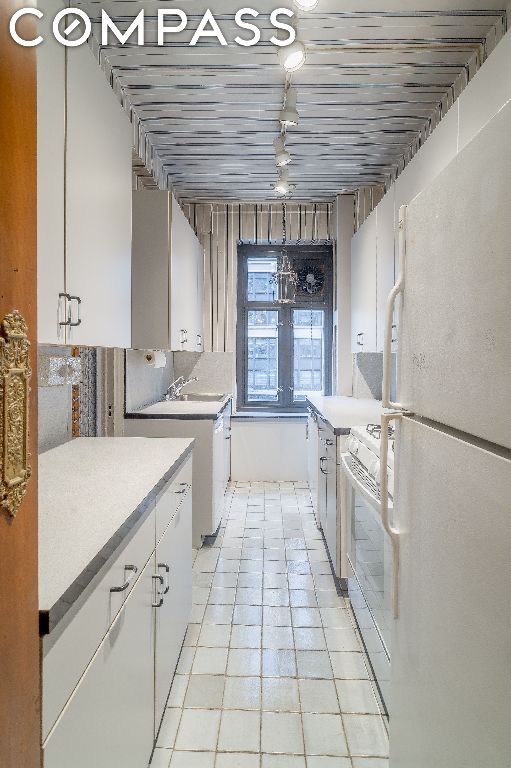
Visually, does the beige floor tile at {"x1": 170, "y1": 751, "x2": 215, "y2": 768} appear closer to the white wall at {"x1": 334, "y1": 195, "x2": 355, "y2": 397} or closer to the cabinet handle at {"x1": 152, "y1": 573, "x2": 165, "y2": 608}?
the cabinet handle at {"x1": 152, "y1": 573, "x2": 165, "y2": 608}

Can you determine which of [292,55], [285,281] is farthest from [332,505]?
[285,281]

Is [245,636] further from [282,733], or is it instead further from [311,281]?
[311,281]

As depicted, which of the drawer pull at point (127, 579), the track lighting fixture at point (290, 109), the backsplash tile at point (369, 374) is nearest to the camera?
the drawer pull at point (127, 579)

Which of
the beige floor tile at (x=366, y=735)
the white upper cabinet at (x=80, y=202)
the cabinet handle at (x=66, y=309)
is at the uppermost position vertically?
the white upper cabinet at (x=80, y=202)

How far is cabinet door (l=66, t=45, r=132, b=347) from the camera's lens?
63.7 inches

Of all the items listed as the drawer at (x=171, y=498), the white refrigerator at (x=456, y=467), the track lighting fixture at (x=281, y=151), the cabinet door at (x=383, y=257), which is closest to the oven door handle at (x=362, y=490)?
the white refrigerator at (x=456, y=467)

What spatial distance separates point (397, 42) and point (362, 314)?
203cm

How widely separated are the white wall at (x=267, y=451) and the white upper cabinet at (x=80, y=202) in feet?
10.6

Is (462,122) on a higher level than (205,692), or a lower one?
higher

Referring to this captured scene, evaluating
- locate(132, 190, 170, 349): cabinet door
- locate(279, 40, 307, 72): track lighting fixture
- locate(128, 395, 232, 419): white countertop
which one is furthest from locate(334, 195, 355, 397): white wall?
locate(279, 40, 307, 72): track lighting fixture

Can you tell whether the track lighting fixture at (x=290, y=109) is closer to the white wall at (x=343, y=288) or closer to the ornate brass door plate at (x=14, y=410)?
the white wall at (x=343, y=288)

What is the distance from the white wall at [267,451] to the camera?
5.31 metres

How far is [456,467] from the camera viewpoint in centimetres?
92

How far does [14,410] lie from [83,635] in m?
0.53
